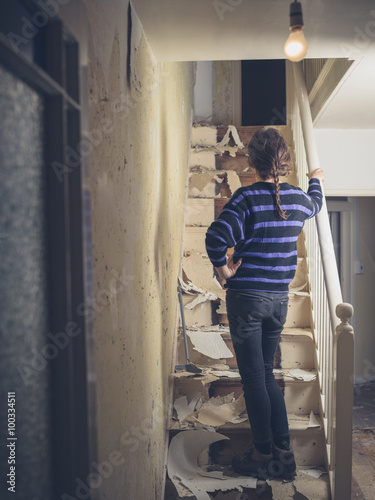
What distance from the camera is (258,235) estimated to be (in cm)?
192

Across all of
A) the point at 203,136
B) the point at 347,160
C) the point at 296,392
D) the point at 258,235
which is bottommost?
the point at 296,392

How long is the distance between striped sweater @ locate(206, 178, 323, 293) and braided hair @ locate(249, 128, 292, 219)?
1.7 inches

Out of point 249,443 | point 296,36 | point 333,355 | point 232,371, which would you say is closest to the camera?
point 296,36

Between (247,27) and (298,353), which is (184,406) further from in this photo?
(247,27)

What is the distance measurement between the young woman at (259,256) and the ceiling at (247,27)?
1.16 ft

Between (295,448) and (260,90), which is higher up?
(260,90)

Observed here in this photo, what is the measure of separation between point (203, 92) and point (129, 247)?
4.20 m

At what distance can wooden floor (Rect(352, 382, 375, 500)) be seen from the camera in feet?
8.28

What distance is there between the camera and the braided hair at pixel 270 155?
76.6 inches

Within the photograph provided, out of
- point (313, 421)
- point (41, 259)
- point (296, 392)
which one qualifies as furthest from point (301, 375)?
point (41, 259)

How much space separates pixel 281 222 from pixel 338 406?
A: 0.79 meters

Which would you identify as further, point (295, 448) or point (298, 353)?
point (298, 353)

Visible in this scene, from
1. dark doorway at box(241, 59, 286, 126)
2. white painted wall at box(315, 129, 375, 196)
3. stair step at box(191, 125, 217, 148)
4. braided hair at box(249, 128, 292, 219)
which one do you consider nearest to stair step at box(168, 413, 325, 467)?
braided hair at box(249, 128, 292, 219)

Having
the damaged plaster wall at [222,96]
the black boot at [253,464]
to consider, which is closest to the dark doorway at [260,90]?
the damaged plaster wall at [222,96]
